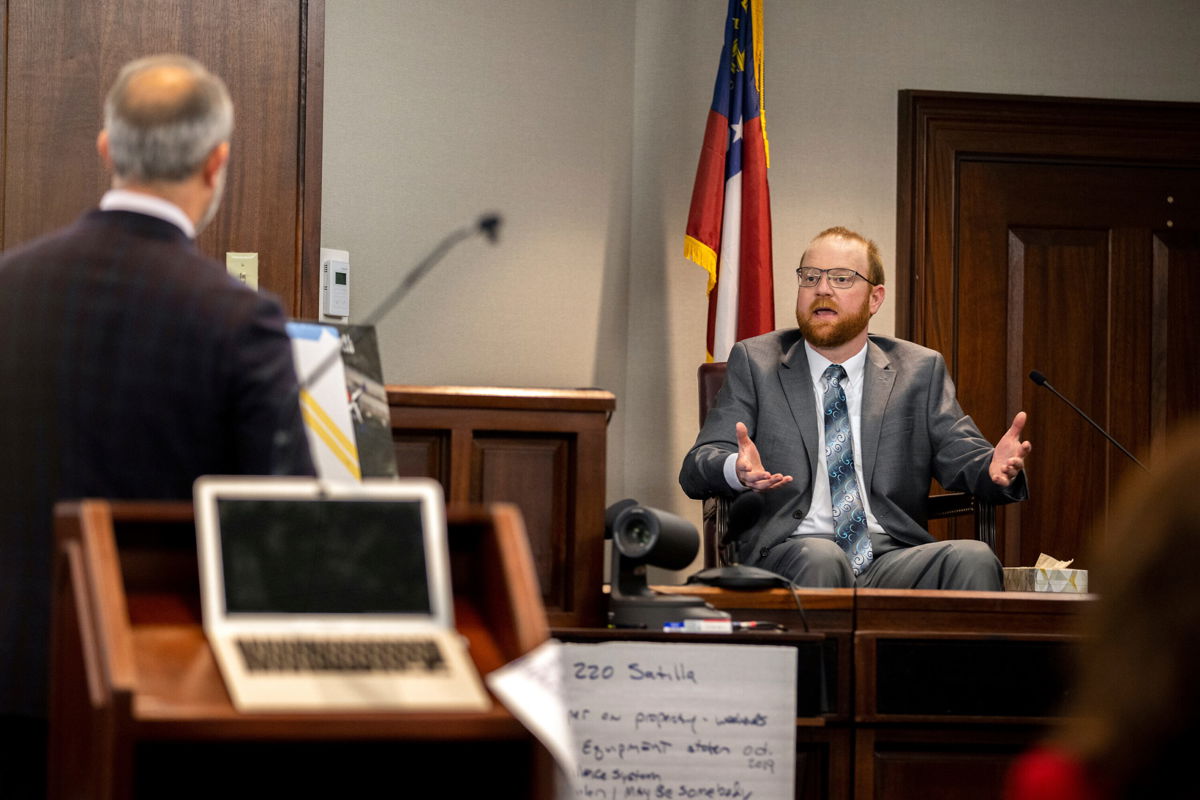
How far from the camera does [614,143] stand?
15.3 ft

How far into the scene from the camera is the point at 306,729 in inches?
55.0

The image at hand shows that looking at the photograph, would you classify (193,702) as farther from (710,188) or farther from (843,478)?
(710,188)

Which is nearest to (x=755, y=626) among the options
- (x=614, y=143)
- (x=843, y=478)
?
(x=843, y=478)

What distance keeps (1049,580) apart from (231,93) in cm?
227

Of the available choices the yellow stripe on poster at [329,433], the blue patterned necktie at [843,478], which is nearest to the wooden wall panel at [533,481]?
the yellow stripe on poster at [329,433]

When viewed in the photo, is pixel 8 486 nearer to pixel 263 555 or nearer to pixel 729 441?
pixel 263 555

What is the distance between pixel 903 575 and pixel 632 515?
91 centimetres

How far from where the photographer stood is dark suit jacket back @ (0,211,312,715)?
1.73 m

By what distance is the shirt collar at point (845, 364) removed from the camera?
3.80 m

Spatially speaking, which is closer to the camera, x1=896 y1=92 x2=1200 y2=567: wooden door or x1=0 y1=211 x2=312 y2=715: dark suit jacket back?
x1=0 y1=211 x2=312 y2=715: dark suit jacket back

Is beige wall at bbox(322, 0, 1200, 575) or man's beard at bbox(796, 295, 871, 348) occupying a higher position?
beige wall at bbox(322, 0, 1200, 575)

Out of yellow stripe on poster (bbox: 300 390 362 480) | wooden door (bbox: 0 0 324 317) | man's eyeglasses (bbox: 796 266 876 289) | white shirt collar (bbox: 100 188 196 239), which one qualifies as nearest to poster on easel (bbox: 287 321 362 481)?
yellow stripe on poster (bbox: 300 390 362 480)

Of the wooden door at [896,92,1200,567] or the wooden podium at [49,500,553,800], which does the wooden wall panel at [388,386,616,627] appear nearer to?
the wooden podium at [49,500,553,800]

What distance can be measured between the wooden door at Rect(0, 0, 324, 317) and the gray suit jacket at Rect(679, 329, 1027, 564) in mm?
1119
